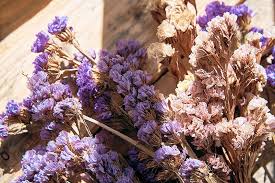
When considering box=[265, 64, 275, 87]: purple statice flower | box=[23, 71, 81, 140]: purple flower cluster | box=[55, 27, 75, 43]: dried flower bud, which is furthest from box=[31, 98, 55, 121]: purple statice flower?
box=[265, 64, 275, 87]: purple statice flower

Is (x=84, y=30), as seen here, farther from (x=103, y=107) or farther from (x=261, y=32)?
(x=261, y=32)

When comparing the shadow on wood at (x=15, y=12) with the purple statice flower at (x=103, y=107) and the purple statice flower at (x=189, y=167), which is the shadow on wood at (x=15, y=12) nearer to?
the purple statice flower at (x=103, y=107)

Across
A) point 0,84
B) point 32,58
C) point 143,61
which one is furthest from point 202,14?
point 0,84

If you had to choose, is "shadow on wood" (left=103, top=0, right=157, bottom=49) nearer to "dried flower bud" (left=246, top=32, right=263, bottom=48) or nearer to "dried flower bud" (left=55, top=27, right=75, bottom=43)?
"dried flower bud" (left=55, top=27, right=75, bottom=43)

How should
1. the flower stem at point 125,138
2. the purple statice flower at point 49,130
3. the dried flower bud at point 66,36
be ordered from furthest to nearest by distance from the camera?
the dried flower bud at point 66,36 → the purple statice flower at point 49,130 → the flower stem at point 125,138

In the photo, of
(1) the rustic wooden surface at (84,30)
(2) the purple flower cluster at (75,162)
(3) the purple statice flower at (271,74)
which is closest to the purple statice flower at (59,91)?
(2) the purple flower cluster at (75,162)

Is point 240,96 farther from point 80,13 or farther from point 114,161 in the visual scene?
point 80,13
